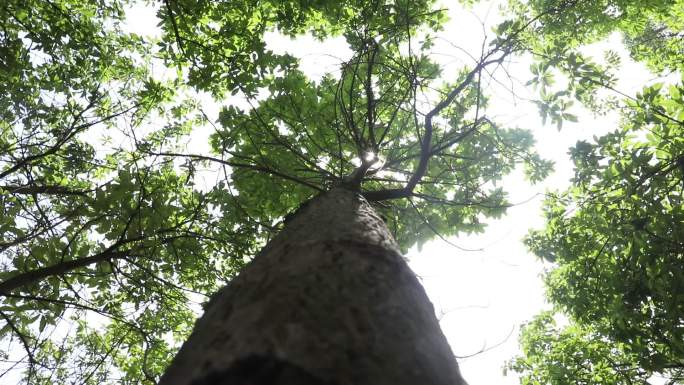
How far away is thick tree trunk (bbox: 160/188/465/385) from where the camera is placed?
668mm

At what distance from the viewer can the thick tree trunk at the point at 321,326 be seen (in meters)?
0.67

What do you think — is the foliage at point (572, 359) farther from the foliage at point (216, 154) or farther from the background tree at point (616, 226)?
the foliage at point (216, 154)

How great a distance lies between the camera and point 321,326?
2.57 ft

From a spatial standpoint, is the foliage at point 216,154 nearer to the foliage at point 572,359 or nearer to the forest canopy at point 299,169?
the forest canopy at point 299,169

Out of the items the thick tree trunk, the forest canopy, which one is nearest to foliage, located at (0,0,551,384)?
the forest canopy

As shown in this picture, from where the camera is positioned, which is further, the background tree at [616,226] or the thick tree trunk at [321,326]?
the background tree at [616,226]

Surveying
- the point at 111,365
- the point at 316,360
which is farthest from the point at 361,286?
the point at 111,365

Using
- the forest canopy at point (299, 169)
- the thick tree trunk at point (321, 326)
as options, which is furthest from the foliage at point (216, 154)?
the thick tree trunk at point (321, 326)

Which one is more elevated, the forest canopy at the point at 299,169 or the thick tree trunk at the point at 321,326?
the forest canopy at the point at 299,169

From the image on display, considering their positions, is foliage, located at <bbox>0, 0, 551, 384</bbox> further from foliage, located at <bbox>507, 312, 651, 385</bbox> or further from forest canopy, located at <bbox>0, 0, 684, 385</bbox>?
foliage, located at <bbox>507, 312, 651, 385</bbox>

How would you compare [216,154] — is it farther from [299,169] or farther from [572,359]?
[572,359]

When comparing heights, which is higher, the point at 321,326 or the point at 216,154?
the point at 216,154

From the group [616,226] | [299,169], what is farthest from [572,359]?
[299,169]

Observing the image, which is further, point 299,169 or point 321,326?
point 299,169
